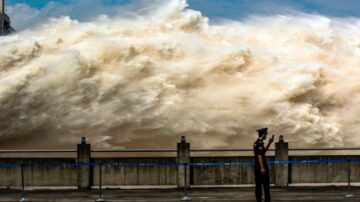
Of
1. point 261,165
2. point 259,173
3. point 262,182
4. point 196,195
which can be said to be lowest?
point 196,195

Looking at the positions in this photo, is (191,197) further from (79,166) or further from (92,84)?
(92,84)

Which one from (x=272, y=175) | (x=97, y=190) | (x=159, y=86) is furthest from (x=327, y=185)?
(x=159, y=86)

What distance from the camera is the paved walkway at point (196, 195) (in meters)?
17.8

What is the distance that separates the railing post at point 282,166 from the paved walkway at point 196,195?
51 cm

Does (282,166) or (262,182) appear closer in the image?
(262,182)

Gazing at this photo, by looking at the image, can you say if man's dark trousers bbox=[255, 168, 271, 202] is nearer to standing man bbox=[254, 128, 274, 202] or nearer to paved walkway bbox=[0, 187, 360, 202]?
standing man bbox=[254, 128, 274, 202]

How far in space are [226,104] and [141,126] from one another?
458 cm

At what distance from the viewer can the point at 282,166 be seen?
67.5ft

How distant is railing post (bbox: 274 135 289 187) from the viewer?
20500 mm

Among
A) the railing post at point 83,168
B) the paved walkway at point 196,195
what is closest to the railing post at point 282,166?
the paved walkway at point 196,195

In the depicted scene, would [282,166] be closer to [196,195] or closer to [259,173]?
[196,195]

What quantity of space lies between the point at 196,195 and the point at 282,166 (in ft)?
11.3

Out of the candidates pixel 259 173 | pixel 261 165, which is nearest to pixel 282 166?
pixel 259 173

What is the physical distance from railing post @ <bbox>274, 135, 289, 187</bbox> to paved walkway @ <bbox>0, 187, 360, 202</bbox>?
0.51 m
